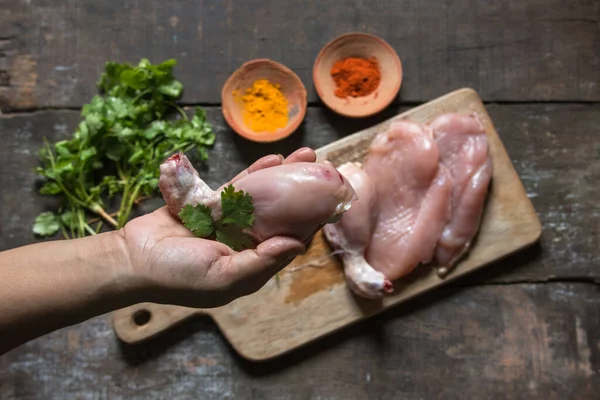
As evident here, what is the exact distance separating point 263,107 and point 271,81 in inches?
4.8

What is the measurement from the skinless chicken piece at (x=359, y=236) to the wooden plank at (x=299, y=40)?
57 centimetres

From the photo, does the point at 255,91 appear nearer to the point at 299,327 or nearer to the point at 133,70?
the point at 133,70

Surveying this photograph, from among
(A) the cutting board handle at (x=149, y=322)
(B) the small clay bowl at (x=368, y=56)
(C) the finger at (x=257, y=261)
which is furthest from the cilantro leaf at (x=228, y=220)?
(B) the small clay bowl at (x=368, y=56)

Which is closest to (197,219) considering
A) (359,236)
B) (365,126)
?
(359,236)

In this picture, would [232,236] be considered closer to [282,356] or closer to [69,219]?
[282,356]

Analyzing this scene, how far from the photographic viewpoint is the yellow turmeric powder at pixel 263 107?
7.06 feet

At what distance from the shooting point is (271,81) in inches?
86.2

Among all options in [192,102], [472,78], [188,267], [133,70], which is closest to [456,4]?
[472,78]

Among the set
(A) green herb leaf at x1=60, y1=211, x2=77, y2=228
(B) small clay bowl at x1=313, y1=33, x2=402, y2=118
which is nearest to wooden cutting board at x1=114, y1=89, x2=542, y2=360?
(A) green herb leaf at x1=60, y1=211, x2=77, y2=228

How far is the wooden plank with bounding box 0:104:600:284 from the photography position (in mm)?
2215

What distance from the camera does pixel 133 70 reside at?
2.08 m

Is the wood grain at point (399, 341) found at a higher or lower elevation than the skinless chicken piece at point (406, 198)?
lower

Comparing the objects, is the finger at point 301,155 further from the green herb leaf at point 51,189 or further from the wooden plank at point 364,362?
the green herb leaf at point 51,189

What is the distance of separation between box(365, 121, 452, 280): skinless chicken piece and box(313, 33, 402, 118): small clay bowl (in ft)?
0.47
